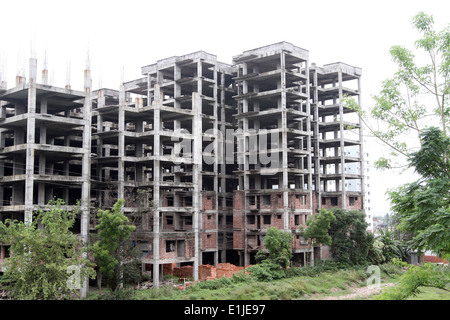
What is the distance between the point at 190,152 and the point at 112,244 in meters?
21.3

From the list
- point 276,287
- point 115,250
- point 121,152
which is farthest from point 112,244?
point 276,287

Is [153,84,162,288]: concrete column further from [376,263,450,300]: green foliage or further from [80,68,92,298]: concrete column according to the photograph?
[376,263,450,300]: green foliage

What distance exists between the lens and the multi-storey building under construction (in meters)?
42.1

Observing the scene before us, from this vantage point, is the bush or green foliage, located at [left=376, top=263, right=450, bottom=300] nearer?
green foliage, located at [left=376, top=263, right=450, bottom=300]

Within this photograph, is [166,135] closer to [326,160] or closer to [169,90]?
[169,90]

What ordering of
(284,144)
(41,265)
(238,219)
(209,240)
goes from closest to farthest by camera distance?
(41,265)
(209,240)
(284,144)
(238,219)

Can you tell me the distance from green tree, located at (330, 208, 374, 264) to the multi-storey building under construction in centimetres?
376

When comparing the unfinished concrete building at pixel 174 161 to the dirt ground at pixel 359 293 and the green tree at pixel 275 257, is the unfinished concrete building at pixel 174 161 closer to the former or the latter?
the green tree at pixel 275 257

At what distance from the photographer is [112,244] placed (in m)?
35.7

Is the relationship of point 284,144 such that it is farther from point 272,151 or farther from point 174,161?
point 174,161

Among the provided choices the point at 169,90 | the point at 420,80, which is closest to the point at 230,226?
the point at 169,90

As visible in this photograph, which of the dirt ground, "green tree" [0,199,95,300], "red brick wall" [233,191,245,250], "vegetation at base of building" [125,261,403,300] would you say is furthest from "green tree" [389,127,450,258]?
"red brick wall" [233,191,245,250]

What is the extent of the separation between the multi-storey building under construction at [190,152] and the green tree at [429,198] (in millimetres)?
25718
